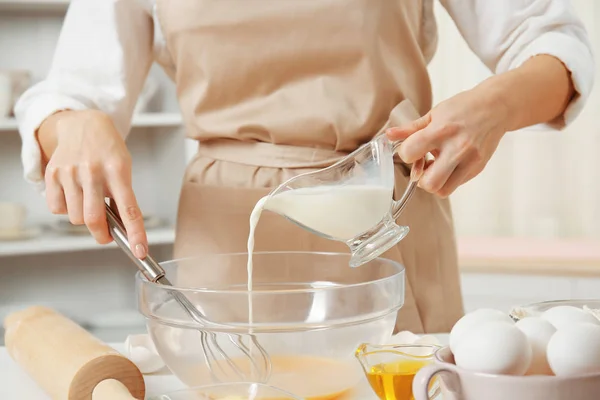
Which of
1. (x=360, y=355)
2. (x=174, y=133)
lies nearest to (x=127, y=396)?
(x=360, y=355)

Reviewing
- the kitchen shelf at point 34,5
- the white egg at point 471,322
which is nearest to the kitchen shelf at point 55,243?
the kitchen shelf at point 34,5

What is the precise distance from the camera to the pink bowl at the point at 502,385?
490 mm

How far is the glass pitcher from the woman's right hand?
161 mm

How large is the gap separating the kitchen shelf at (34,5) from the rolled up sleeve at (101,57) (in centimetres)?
139

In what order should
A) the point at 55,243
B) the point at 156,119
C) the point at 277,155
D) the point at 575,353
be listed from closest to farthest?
the point at 575,353 → the point at 277,155 → the point at 55,243 → the point at 156,119

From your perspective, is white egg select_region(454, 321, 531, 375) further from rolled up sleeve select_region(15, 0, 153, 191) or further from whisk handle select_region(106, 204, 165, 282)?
rolled up sleeve select_region(15, 0, 153, 191)

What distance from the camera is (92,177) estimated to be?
885 mm

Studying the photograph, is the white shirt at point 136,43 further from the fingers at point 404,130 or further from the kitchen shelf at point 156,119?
the kitchen shelf at point 156,119

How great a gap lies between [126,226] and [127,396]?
22 centimetres

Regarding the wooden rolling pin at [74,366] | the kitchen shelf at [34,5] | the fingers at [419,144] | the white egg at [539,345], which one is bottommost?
the wooden rolling pin at [74,366]

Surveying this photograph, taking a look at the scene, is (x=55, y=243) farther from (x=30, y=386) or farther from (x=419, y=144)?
(x=419, y=144)

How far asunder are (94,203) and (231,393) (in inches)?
13.2

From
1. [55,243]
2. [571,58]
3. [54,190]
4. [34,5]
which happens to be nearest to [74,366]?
[54,190]

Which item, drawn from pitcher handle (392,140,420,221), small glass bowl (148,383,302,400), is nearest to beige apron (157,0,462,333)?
pitcher handle (392,140,420,221)
